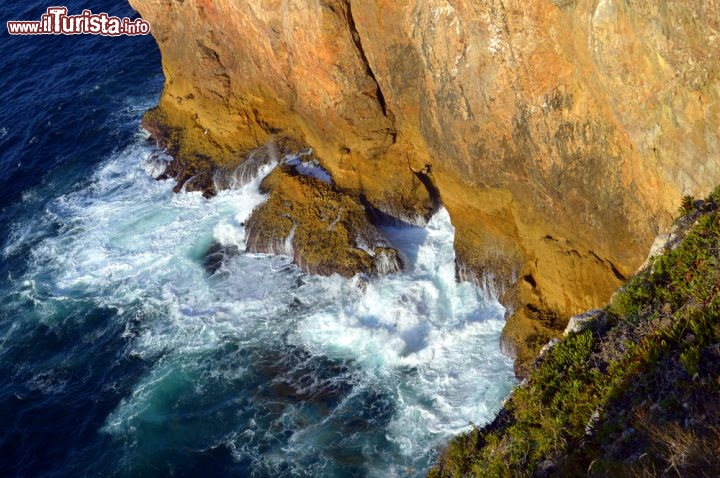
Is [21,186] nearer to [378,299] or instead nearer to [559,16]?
[378,299]

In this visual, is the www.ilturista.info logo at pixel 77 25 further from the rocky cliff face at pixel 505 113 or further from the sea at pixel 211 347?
the rocky cliff face at pixel 505 113

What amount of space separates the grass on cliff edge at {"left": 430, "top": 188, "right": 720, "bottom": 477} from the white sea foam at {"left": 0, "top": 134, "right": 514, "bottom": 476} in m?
8.82

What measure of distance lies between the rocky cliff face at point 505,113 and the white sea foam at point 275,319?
1.97 m

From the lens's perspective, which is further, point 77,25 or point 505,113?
point 77,25

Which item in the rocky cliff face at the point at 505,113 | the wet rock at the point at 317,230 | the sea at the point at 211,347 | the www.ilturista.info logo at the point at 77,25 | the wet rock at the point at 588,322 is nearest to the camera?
the wet rock at the point at 588,322

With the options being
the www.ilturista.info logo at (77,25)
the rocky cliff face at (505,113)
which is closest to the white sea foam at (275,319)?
the rocky cliff face at (505,113)

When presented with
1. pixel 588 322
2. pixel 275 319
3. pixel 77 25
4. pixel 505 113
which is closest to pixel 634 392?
pixel 588 322

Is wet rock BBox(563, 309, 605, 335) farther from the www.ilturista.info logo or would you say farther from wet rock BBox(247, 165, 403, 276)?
the www.ilturista.info logo

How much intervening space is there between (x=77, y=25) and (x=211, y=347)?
1459 inches

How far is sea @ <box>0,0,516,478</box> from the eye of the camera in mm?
25016

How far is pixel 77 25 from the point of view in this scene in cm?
5506

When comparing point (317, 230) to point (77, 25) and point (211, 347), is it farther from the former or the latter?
point (77, 25)

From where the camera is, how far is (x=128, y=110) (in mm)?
46500

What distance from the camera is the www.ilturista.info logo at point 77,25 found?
2127 inches
